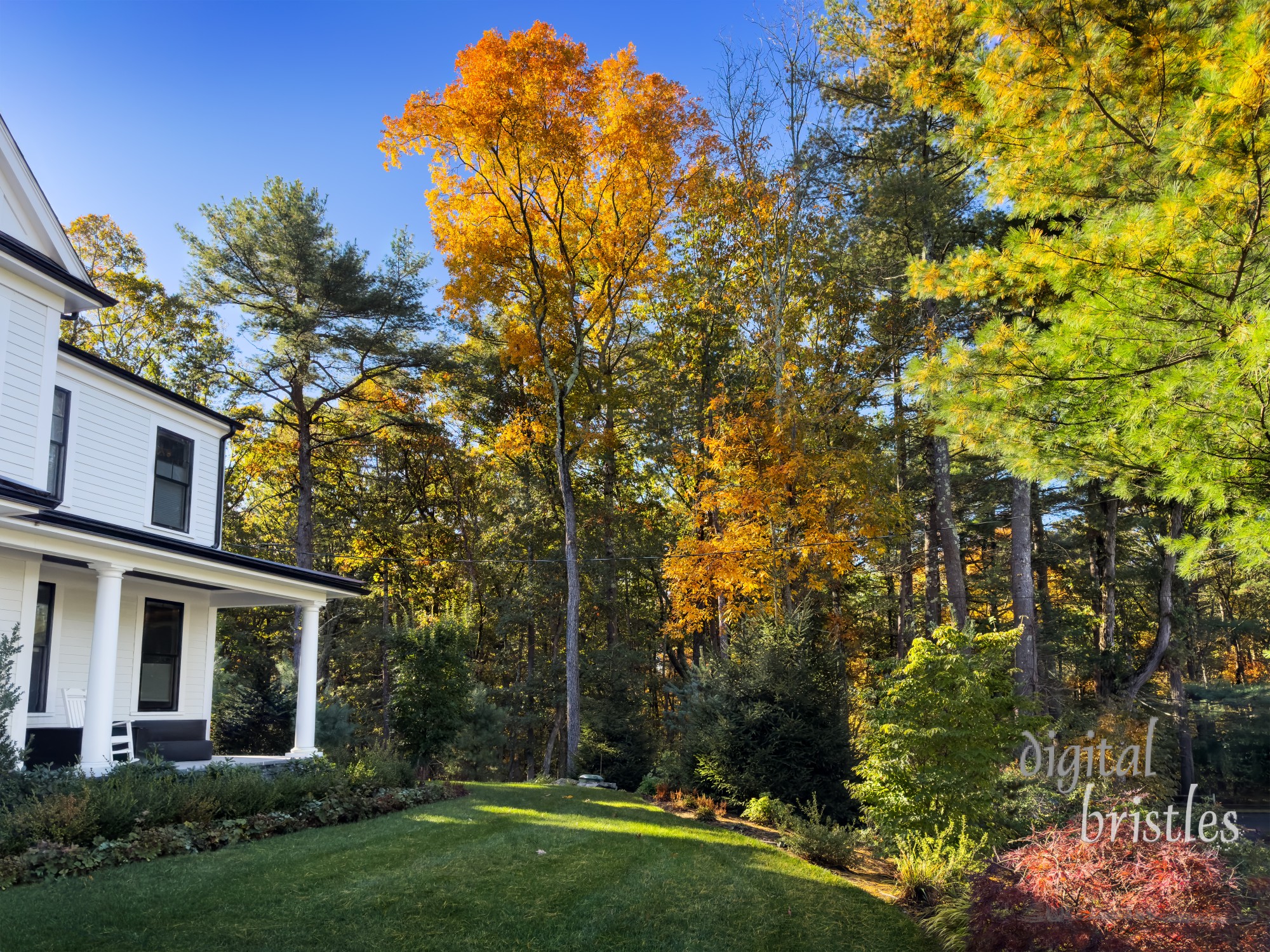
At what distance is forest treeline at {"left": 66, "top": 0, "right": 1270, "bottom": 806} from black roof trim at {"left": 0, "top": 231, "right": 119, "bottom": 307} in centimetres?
795

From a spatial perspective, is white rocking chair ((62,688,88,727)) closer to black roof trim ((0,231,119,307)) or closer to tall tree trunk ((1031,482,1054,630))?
black roof trim ((0,231,119,307))

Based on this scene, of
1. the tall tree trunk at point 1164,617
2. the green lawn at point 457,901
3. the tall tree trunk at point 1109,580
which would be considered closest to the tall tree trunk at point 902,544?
the tall tree trunk at point 1109,580

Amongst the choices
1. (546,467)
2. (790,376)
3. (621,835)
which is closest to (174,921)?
(621,835)

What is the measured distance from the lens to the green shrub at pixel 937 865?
679 centimetres

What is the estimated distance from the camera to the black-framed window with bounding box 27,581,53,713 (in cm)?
1062

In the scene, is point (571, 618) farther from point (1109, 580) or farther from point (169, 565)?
point (1109, 580)

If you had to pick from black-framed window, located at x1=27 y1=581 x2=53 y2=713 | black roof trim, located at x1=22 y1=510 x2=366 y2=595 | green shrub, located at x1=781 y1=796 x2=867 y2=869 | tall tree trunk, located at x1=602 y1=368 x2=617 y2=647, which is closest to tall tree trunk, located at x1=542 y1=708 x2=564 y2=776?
tall tree trunk, located at x1=602 y1=368 x2=617 y2=647

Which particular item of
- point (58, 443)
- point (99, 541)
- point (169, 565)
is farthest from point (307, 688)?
point (58, 443)

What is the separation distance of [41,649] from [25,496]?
3671 mm

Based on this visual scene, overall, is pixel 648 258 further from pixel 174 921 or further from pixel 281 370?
pixel 174 921

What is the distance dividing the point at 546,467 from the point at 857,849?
719 inches

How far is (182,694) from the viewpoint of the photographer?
1312cm

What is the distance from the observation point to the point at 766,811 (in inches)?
432

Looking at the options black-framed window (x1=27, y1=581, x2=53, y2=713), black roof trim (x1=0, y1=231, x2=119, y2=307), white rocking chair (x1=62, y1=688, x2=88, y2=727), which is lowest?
white rocking chair (x1=62, y1=688, x2=88, y2=727)
